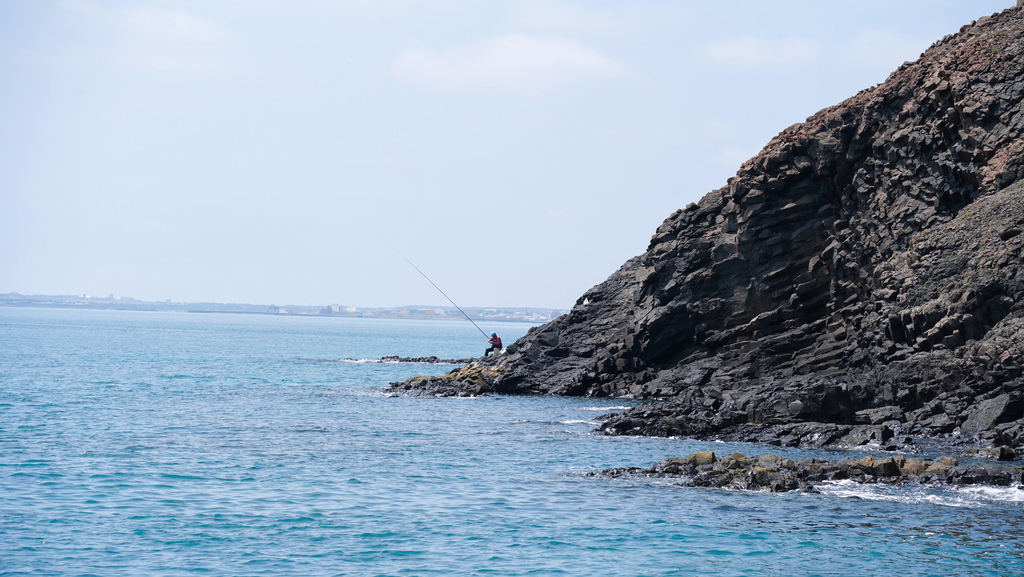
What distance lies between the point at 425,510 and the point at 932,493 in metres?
12.7

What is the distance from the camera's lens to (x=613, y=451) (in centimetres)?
2800

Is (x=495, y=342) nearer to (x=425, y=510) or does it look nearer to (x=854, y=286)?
(x=854, y=286)

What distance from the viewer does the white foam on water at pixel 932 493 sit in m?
19.6

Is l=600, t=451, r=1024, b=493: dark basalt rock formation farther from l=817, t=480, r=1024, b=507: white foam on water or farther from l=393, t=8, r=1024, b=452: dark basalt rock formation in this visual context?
l=393, t=8, r=1024, b=452: dark basalt rock formation

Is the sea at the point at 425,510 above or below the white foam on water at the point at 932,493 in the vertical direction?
below

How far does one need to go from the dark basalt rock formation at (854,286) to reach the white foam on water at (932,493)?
5778mm

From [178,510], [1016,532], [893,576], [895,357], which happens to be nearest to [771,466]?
Answer: [1016,532]

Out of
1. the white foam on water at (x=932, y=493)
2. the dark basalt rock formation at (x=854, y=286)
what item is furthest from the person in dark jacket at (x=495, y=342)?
the white foam on water at (x=932, y=493)

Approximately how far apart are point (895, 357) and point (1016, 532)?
54.4 feet

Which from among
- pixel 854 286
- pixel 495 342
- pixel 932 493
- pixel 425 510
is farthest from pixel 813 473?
pixel 495 342

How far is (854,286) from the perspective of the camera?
37.7 metres

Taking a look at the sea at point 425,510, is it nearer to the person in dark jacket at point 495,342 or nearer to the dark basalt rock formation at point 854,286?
the dark basalt rock formation at point 854,286

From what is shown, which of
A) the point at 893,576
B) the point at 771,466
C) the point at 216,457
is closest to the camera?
the point at 893,576

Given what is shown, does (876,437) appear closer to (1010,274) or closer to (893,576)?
(1010,274)
